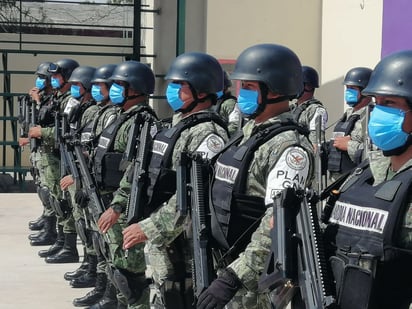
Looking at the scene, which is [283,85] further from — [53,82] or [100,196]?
[53,82]

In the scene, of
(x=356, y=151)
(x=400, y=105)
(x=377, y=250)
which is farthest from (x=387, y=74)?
(x=356, y=151)

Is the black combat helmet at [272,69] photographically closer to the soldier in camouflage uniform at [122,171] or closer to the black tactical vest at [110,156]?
the soldier in camouflage uniform at [122,171]

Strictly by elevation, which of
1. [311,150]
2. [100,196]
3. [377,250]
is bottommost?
[100,196]

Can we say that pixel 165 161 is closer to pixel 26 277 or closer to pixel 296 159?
pixel 296 159

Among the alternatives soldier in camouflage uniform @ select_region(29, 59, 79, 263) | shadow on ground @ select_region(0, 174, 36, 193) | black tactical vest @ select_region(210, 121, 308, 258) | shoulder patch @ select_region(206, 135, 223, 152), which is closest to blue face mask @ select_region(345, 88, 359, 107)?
soldier in camouflage uniform @ select_region(29, 59, 79, 263)

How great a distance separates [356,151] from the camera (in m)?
7.20

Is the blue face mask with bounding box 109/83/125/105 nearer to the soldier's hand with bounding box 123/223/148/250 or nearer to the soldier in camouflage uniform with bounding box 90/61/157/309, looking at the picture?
the soldier in camouflage uniform with bounding box 90/61/157/309

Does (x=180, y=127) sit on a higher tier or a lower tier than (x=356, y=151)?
higher

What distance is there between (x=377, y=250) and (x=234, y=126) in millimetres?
5423

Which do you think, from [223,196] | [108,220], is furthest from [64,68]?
[223,196]

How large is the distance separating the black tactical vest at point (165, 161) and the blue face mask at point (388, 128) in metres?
1.66

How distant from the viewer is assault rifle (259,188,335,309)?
254 cm

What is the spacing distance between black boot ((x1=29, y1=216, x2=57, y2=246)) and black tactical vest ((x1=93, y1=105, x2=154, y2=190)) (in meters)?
3.33

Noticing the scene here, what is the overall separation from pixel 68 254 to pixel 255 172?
16.0 ft
